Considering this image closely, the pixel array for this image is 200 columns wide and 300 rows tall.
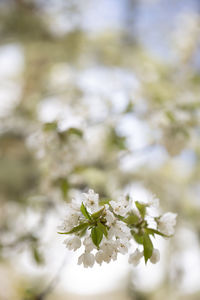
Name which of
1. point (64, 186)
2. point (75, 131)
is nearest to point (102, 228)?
point (75, 131)

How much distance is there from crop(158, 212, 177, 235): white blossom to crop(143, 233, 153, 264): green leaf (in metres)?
0.04

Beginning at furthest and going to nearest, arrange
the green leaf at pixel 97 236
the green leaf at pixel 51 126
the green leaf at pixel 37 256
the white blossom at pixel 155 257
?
the green leaf at pixel 37 256
the green leaf at pixel 51 126
the white blossom at pixel 155 257
the green leaf at pixel 97 236

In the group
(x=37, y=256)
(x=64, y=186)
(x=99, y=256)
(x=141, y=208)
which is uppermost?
(x=64, y=186)

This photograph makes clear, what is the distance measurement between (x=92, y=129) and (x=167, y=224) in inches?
35.3

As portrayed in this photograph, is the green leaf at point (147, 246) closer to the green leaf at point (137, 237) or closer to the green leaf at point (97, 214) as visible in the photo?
the green leaf at point (137, 237)

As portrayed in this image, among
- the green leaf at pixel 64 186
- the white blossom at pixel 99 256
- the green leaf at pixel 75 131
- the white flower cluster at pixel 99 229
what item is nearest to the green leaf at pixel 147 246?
the white flower cluster at pixel 99 229

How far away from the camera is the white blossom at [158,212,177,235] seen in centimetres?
65

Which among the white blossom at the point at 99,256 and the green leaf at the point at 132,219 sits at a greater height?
the green leaf at the point at 132,219

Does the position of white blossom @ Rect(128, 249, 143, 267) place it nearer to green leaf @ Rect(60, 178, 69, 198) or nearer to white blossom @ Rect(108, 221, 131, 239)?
→ white blossom @ Rect(108, 221, 131, 239)

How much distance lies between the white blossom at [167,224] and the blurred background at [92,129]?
0.69 feet

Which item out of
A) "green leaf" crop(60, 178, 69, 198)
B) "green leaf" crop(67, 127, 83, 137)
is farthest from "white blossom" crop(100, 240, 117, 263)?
"green leaf" crop(60, 178, 69, 198)

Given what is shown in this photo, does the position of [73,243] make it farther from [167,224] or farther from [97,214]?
[167,224]

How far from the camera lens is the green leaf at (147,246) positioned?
61 cm

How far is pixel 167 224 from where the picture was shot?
0.66 metres
